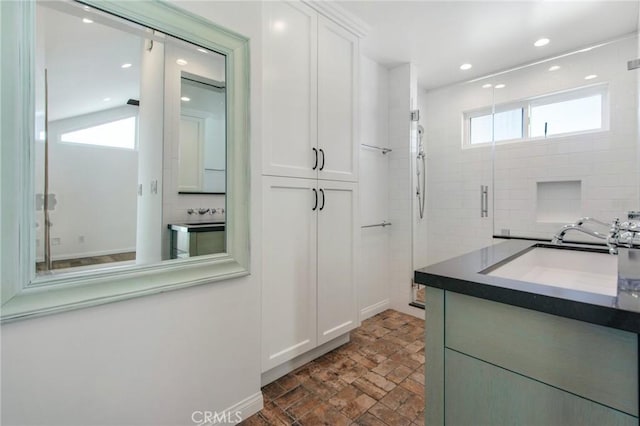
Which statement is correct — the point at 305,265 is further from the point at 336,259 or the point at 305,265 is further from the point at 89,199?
the point at 89,199

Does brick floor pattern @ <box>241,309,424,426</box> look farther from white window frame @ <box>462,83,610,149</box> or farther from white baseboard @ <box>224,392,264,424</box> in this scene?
white window frame @ <box>462,83,610,149</box>

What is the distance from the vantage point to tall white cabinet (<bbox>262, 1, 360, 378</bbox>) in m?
1.78

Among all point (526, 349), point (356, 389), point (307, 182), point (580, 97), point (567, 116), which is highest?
point (580, 97)

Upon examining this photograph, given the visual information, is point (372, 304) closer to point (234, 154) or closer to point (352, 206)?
point (352, 206)

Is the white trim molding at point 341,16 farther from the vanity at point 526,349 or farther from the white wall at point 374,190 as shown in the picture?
the vanity at point 526,349

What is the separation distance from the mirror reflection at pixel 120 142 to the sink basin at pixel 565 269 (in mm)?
1455

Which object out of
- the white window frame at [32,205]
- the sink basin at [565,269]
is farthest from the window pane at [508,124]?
the white window frame at [32,205]

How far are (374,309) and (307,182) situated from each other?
5.66ft

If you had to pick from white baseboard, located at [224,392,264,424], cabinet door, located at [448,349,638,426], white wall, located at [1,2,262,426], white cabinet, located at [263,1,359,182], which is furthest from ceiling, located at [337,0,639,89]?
white baseboard, located at [224,392,264,424]

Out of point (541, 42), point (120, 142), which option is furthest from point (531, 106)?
point (120, 142)

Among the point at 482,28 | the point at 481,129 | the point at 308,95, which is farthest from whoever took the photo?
the point at 481,129

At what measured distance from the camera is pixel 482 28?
2.37 meters

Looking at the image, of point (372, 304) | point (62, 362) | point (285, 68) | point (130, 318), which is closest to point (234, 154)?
point (285, 68)

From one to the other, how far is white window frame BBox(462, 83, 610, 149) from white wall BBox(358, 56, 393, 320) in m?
1.05
